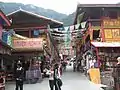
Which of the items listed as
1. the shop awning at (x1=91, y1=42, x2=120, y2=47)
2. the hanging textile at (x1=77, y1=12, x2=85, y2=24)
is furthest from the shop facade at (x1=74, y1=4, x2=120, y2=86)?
the hanging textile at (x1=77, y1=12, x2=85, y2=24)

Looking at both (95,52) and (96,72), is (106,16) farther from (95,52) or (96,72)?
(96,72)

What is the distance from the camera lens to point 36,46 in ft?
89.7

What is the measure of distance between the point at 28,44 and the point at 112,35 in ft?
30.5

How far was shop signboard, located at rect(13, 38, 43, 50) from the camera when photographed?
1073 inches

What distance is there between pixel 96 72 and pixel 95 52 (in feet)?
18.0

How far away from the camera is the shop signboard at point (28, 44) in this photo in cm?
2725

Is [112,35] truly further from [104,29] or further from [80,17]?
[80,17]

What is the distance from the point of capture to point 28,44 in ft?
90.0

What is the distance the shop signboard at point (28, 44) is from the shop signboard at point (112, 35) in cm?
802

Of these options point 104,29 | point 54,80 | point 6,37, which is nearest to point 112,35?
point 104,29

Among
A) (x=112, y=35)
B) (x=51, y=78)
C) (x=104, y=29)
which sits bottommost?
(x=51, y=78)

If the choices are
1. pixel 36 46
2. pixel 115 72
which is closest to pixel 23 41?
pixel 36 46

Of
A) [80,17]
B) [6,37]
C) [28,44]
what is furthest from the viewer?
A: [80,17]

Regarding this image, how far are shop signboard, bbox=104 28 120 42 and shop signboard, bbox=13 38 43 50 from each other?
8.02 meters
